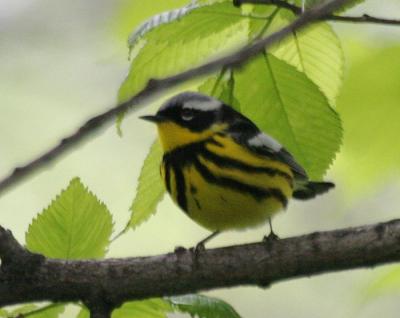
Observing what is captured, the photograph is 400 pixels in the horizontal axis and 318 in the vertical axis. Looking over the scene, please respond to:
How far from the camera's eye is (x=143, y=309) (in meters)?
1.86

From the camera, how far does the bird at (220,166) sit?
244 cm

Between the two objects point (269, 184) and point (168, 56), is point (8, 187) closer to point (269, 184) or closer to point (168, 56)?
point (168, 56)

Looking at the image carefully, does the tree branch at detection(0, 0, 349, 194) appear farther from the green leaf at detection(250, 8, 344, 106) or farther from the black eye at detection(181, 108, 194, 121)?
the black eye at detection(181, 108, 194, 121)

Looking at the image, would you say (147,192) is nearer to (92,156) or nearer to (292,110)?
(292,110)

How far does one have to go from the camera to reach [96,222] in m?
1.89

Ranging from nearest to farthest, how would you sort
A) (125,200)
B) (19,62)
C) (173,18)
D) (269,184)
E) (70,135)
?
(70,135) → (173,18) → (269,184) → (125,200) → (19,62)

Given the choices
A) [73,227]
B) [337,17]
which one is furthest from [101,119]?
[73,227]

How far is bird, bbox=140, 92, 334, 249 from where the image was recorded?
2438 mm

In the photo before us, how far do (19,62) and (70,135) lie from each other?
4424mm

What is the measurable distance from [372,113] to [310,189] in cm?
69

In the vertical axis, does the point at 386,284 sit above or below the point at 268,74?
Result: below

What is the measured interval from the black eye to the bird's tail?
0.47m

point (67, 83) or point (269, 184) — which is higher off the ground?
point (67, 83)

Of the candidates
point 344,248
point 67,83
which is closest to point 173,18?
point 344,248
